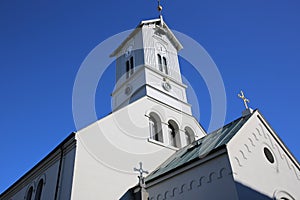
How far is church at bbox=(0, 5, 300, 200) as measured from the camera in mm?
10297

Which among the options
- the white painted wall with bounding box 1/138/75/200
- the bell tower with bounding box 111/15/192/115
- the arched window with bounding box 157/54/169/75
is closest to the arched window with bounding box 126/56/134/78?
the bell tower with bounding box 111/15/192/115

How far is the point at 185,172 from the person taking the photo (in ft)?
37.6

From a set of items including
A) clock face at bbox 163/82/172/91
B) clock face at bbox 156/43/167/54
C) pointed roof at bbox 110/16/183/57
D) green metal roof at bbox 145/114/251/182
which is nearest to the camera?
green metal roof at bbox 145/114/251/182

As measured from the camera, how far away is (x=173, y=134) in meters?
17.7

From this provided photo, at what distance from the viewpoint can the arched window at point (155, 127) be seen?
16.3 m

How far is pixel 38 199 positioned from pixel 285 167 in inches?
490

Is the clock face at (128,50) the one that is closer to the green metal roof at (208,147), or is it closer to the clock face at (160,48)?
the clock face at (160,48)

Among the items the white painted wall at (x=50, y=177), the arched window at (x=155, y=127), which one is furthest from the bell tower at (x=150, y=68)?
the white painted wall at (x=50, y=177)

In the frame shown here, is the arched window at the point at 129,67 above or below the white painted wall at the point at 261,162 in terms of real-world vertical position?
above

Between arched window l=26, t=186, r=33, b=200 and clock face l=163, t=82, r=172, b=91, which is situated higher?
clock face l=163, t=82, r=172, b=91

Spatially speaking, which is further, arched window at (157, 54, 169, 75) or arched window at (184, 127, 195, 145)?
arched window at (157, 54, 169, 75)

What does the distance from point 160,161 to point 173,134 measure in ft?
10.00

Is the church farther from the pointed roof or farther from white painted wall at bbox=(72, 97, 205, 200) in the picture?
the pointed roof

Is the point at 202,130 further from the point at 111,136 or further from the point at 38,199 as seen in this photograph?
the point at 38,199
